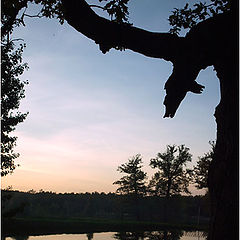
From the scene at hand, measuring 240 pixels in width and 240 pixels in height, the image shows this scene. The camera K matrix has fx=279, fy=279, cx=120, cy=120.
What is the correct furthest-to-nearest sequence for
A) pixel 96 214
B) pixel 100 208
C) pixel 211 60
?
1. pixel 100 208
2. pixel 96 214
3. pixel 211 60

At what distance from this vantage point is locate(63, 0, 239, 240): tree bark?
339 cm

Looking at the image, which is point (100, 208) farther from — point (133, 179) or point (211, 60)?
point (211, 60)

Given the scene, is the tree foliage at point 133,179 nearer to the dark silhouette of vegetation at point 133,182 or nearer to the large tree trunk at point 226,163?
the dark silhouette of vegetation at point 133,182

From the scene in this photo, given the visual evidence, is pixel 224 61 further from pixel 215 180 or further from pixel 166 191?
pixel 166 191

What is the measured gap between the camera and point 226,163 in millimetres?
3486

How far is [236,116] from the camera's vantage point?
3604mm

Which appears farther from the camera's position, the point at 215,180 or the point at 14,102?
the point at 14,102

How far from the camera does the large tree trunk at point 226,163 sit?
329 cm

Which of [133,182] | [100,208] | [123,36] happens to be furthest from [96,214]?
[123,36]

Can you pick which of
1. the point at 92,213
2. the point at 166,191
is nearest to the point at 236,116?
the point at 166,191

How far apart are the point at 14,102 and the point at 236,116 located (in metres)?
21.5

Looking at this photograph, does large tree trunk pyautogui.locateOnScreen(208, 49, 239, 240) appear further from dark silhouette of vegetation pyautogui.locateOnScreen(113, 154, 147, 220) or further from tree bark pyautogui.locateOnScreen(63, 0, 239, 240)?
dark silhouette of vegetation pyautogui.locateOnScreen(113, 154, 147, 220)

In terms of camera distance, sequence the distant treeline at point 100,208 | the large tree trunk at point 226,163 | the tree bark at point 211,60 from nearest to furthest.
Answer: the large tree trunk at point 226,163, the tree bark at point 211,60, the distant treeline at point 100,208

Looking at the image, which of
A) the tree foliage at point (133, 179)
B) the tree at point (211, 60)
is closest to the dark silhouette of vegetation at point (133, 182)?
the tree foliage at point (133, 179)
